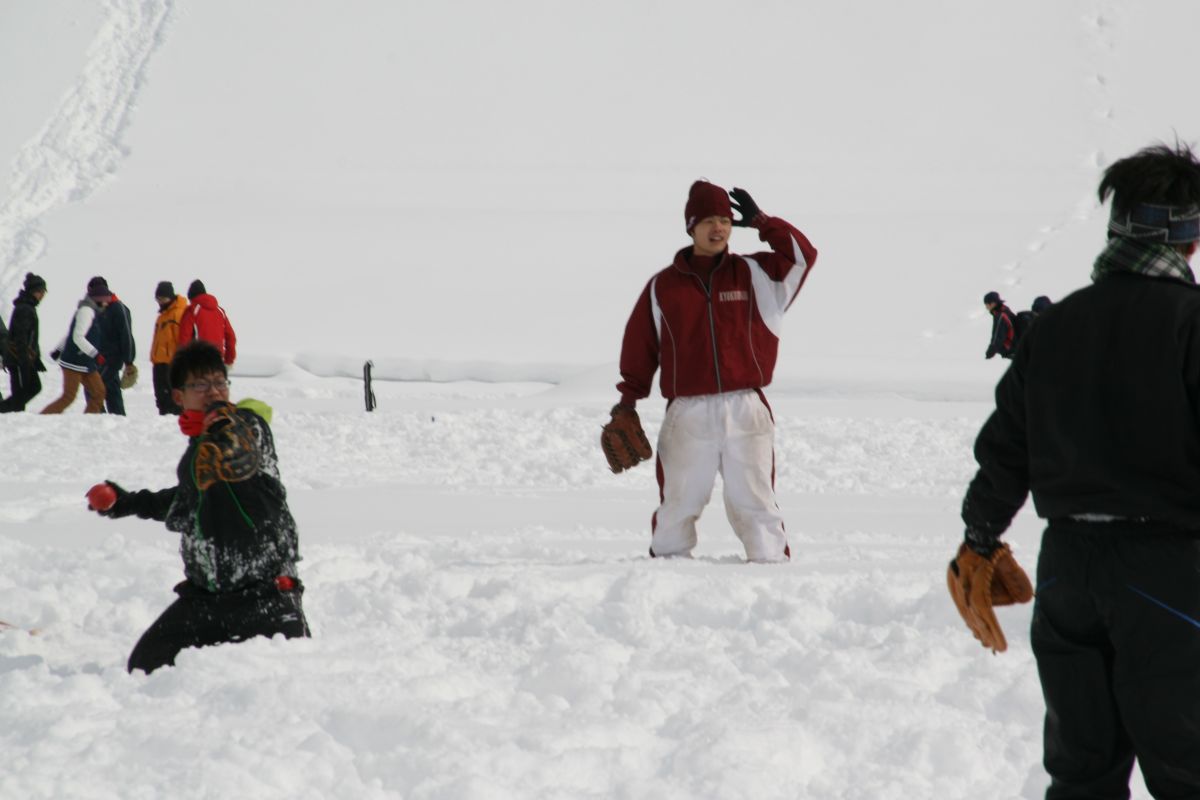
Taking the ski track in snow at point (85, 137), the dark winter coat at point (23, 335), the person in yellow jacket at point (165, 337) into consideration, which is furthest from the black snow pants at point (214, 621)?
the ski track in snow at point (85, 137)

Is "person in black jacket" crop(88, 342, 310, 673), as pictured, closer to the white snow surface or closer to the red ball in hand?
the red ball in hand

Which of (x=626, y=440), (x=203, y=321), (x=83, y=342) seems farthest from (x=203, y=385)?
(x=83, y=342)

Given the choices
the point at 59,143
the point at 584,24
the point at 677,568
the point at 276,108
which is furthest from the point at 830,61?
the point at 677,568

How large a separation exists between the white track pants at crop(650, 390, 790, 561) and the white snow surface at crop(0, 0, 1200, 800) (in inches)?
12.6

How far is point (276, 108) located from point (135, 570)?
3821cm

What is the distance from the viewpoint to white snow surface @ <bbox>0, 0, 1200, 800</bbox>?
11.3 ft

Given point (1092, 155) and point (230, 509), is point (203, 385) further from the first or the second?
point (1092, 155)

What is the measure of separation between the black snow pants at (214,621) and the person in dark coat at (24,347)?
9528 mm

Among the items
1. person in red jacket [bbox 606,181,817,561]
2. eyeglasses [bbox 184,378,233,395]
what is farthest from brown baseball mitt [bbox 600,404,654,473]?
eyeglasses [bbox 184,378,233,395]

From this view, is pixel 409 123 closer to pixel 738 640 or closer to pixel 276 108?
pixel 276 108

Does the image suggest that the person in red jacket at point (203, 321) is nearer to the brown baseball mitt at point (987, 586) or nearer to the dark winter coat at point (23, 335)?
the dark winter coat at point (23, 335)

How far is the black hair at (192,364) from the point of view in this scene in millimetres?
4215

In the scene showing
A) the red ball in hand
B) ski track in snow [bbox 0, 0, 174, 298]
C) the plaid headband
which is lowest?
the red ball in hand

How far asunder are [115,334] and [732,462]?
8.77 m
